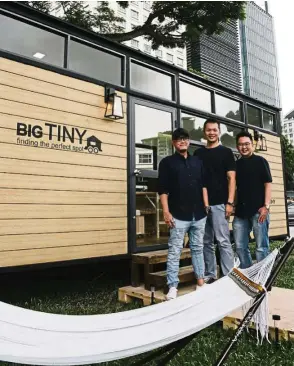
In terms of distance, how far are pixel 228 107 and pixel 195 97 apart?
3.04ft

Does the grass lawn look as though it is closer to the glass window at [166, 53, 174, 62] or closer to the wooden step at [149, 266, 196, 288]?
the wooden step at [149, 266, 196, 288]

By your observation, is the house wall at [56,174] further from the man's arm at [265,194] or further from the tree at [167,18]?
the tree at [167,18]

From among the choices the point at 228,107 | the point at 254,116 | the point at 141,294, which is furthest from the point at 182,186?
the point at 254,116

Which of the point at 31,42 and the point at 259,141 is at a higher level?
the point at 31,42

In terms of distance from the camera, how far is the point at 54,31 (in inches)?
135

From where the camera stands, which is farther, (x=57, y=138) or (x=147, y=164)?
(x=147, y=164)

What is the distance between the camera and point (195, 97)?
16.1ft

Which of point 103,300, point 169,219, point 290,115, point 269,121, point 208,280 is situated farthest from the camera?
point 290,115

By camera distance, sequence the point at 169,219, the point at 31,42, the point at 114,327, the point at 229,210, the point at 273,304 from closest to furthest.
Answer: the point at 114,327, the point at 273,304, the point at 169,219, the point at 229,210, the point at 31,42

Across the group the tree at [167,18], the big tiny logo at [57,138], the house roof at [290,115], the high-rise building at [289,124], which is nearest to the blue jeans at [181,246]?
the big tiny logo at [57,138]

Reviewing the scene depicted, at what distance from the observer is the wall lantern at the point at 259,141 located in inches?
234

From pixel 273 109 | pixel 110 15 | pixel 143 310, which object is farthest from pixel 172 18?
pixel 143 310

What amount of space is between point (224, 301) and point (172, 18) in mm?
7889

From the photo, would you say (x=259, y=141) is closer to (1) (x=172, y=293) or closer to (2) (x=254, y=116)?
(2) (x=254, y=116)
